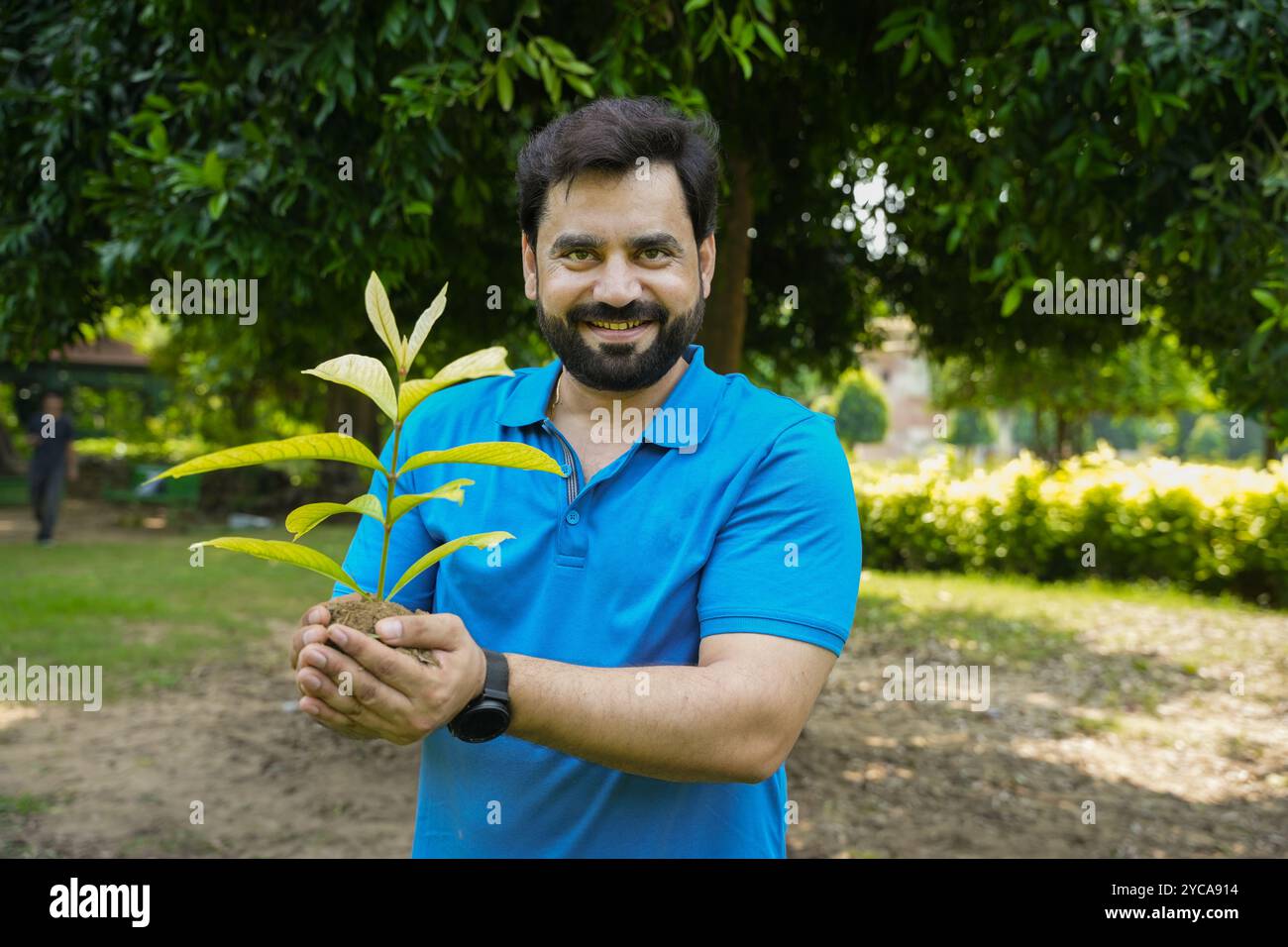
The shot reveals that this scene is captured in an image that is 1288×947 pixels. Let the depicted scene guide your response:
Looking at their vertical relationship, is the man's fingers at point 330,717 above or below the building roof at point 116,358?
below

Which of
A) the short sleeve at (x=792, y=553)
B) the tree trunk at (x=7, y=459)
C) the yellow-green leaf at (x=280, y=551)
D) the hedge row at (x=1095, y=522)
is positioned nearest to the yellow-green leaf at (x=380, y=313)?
the yellow-green leaf at (x=280, y=551)

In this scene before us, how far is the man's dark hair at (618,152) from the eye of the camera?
6.38ft

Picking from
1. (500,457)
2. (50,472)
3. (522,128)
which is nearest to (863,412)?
(50,472)

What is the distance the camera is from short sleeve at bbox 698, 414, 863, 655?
179 centimetres

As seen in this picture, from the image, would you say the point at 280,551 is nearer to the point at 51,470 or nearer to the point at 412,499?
the point at 412,499

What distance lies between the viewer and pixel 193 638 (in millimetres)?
9234

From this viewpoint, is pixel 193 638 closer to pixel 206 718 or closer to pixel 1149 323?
pixel 206 718

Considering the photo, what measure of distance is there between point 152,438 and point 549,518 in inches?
903

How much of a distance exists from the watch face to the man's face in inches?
28.0

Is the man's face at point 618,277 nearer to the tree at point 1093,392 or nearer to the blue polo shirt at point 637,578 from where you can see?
the blue polo shirt at point 637,578

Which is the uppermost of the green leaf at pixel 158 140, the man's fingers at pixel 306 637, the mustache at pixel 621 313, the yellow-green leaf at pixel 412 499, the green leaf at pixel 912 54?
the green leaf at pixel 912 54

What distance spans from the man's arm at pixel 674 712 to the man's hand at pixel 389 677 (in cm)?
12

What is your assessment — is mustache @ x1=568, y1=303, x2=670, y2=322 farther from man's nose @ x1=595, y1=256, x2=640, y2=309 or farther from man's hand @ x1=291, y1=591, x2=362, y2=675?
man's hand @ x1=291, y1=591, x2=362, y2=675

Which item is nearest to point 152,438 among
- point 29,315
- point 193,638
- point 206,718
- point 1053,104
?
point 193,638
